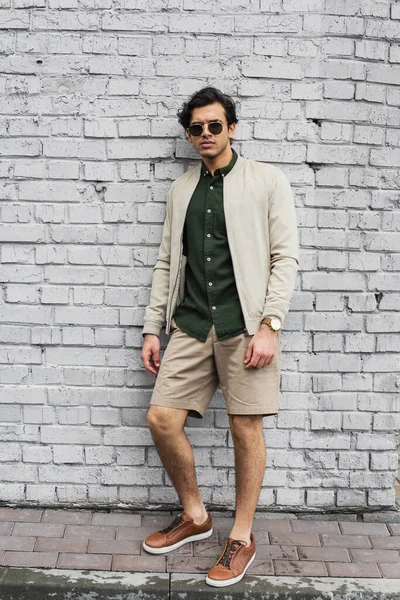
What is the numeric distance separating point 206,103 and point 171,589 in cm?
220

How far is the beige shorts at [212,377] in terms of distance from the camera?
348 cm

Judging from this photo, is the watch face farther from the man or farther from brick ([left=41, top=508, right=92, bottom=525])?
brick ([left=41, top=508, right=92, bottom=525])

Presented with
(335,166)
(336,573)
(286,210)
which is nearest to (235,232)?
(286,210)

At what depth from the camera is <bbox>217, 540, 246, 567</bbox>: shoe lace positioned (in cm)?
336

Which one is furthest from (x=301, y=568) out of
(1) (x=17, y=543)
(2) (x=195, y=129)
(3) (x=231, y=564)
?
(2) (x=195, y=129)

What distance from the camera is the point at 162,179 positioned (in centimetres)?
384

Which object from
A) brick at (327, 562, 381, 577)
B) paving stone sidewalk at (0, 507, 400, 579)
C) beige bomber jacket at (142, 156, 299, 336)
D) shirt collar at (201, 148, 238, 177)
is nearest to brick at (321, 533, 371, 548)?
paving stone sidewalk at (0, 507, 400, 579)

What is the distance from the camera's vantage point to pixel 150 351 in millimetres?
3699

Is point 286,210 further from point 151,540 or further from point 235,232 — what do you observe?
point 151,540

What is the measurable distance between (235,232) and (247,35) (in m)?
1.06

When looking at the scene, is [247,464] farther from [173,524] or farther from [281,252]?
[281,252]

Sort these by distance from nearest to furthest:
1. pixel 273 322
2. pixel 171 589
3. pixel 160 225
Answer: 1. pixel 171 589
2. pixel 273 322
3. pixel 160 225

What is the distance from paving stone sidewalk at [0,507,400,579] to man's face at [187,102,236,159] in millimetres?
1916

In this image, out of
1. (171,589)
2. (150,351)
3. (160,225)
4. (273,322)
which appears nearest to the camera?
(171,589)
